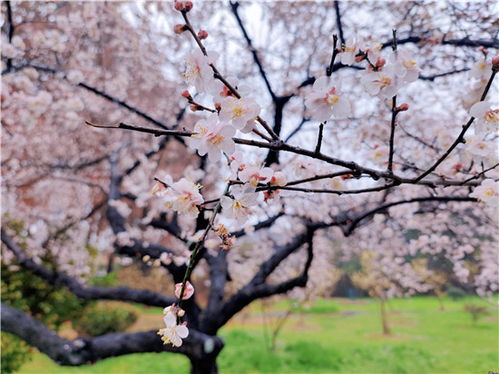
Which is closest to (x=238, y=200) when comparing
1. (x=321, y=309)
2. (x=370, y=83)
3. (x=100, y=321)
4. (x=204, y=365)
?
(x=370, y=83)

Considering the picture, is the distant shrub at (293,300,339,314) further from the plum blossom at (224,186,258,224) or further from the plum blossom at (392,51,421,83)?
the plum blossom at (392,51,421,83)

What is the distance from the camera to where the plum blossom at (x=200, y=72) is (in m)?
0.96

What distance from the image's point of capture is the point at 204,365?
3.72 m

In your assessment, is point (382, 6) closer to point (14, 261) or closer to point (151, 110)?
point (151, 110)

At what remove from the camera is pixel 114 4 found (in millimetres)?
6004

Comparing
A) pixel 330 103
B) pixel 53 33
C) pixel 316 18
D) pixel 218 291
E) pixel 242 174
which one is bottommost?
pixel 218 291

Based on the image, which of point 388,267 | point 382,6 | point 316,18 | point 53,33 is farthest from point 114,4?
point 388,267

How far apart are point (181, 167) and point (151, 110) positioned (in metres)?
4.13

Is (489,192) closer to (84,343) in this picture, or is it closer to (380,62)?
(380,62)

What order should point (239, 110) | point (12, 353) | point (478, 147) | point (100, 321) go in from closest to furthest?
1. point (239, 110)
2. point (478, 147)
3. point (12, 353)
4. point (100, 321)

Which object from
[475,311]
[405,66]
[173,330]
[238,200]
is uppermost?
[405,66]

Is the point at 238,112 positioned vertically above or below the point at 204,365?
above

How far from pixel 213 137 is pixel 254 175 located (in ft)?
0.50

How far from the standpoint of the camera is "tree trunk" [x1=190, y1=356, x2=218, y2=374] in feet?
11.9
